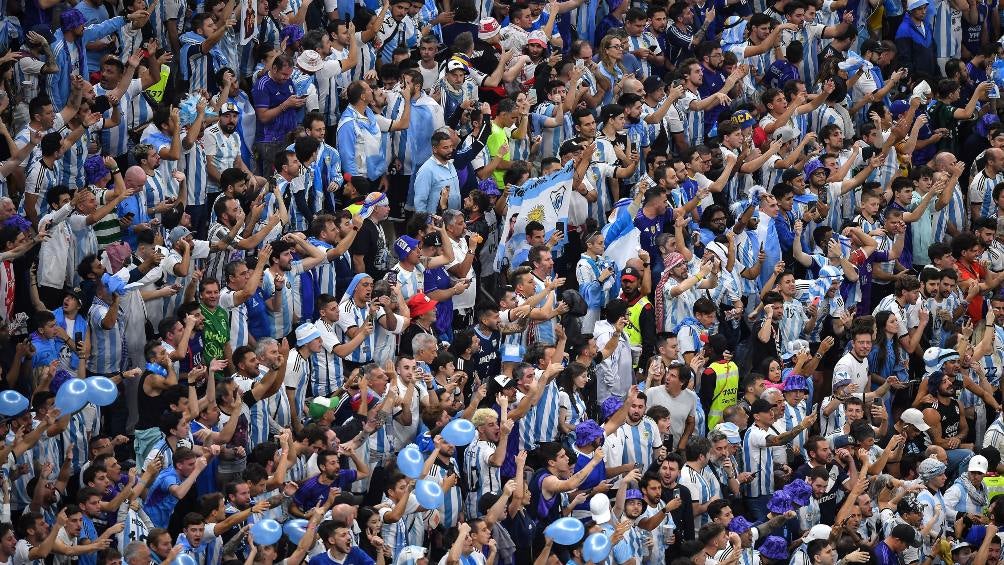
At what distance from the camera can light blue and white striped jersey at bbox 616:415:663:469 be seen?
52.5 ft

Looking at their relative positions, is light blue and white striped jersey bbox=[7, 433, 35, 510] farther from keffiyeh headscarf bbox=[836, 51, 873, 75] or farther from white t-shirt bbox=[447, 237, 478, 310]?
keffiyeh headscarf bbox=[836, 51, 873, 75]

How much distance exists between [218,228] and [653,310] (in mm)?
3688

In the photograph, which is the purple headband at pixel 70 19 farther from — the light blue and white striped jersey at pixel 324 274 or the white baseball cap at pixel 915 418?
the white baseball cap at pixel 915 418

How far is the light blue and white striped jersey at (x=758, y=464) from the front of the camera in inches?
651

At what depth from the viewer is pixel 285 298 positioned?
53.3ft

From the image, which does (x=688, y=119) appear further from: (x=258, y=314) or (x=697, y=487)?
(x=258, y=314)

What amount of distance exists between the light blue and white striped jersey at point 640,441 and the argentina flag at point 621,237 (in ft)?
6.53

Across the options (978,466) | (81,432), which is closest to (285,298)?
(81,432)

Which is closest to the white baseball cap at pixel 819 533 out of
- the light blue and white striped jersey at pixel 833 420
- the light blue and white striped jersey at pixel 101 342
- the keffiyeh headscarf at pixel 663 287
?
the light blue and white striped jersey at pixel 833 420

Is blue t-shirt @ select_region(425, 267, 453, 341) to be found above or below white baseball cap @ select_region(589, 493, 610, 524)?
above

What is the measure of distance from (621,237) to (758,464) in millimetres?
2423

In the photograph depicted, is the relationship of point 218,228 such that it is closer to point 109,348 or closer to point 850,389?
point 109,348

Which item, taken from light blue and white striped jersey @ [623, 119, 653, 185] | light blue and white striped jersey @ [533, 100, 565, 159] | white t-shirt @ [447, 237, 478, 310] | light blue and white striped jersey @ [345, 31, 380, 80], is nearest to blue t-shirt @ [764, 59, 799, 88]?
light blue and white striped jersey @ [623, 119, 653, 185]

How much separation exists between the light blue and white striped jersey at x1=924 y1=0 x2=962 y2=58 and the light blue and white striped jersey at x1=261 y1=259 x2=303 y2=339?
8.81 m
